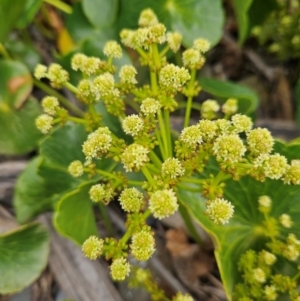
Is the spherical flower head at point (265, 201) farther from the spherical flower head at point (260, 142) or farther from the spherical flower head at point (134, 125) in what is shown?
the spherical flower head at point (134, 125)

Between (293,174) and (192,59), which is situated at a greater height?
(192,59)

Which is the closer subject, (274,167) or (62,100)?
(274,167)

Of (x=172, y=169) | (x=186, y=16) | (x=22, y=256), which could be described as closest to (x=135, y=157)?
(x=172, y=169)

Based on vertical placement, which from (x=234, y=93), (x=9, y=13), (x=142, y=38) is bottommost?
(x=234, y=93)

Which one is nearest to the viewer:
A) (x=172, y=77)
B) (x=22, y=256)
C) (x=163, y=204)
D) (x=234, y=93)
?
(x=163, y=204)

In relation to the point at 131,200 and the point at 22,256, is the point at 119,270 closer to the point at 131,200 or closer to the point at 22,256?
the point at 131,200

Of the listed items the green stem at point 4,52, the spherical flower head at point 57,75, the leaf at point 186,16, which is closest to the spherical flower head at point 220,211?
the spherical flower head at point 57,75

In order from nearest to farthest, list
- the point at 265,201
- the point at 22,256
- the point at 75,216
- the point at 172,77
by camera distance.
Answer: the point at 172,77 → the point at 265,201 → the point at 75,216 → the point at 22,256

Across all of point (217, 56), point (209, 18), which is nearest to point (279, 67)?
point (217, 56)
